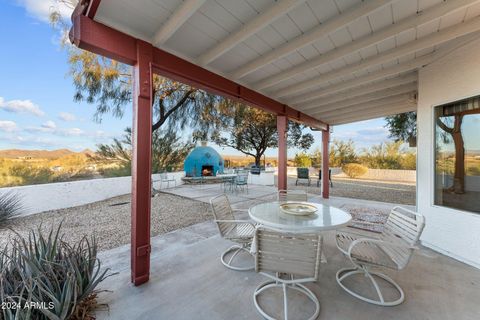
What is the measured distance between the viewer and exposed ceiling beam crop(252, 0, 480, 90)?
1805 mm

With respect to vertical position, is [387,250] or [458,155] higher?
[458,155]

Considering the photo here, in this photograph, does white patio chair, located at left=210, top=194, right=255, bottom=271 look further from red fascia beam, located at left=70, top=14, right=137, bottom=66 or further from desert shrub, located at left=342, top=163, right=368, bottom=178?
desert shrub, located at left=342, top=163, right=368, bottom=178

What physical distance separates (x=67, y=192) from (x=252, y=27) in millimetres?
6365

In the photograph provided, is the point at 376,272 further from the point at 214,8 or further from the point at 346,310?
the point at 214,8

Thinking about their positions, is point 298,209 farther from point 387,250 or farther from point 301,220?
point 387,250

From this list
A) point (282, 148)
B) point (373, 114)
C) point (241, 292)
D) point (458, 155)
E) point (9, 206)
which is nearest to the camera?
point (241, 292)

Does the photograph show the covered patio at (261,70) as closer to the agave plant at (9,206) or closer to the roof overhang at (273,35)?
the roof overhang at (273,35)

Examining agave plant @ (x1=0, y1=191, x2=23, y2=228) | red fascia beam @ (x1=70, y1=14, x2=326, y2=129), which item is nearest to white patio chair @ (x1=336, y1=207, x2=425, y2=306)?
red fascia beam @ (x1=70, y1=14, x2=326, y2=129)

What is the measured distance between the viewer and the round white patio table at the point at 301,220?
1889mm

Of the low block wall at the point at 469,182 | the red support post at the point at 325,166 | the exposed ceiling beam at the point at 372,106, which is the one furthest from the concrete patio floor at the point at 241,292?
the red support post at the point at 325,166

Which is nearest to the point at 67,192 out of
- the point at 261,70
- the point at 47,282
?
the point at 47,282

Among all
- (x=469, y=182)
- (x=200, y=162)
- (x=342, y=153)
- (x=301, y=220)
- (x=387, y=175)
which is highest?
(x=342, y=153)

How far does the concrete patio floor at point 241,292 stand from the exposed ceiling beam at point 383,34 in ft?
8.72

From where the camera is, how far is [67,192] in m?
5.46
